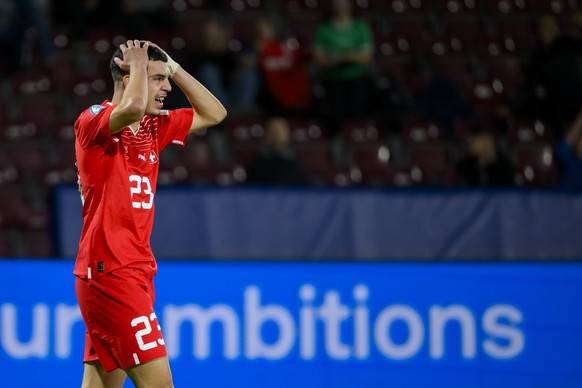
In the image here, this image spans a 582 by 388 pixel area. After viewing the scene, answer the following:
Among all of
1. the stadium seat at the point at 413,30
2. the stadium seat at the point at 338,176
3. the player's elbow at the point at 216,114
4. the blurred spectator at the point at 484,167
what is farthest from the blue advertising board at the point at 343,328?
the stadium seat at the point at 413,30

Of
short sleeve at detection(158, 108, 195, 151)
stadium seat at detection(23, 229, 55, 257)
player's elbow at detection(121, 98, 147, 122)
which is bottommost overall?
stadium seat at detection(23, 229, 55, 257)

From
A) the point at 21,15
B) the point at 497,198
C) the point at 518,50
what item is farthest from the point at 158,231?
the point at 518,50

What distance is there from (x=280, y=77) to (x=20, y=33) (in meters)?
2.70

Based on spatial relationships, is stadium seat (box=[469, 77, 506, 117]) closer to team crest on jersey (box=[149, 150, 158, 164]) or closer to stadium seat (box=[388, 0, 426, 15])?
stadium seat (box=[388, 0, 426, 15])

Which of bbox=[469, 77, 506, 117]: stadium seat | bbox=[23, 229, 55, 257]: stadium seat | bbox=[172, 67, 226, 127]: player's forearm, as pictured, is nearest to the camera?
bbox=[172, 67, 226, 127]: player's forearm

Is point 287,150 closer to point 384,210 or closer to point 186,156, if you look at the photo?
point 186,156

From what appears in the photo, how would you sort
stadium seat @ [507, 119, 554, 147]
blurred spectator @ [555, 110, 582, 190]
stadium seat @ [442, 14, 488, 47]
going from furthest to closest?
stadium seat @ [442, 14, 488, 47] < stadium seat @ [507, 119, 554, 147] < blurred spectator @ [555, 110, 582, 190]

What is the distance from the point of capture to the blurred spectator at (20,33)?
10883 mm

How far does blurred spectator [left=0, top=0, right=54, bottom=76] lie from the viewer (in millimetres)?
10883

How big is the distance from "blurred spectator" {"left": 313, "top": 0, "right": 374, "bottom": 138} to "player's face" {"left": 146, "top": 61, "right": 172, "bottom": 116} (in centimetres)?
581

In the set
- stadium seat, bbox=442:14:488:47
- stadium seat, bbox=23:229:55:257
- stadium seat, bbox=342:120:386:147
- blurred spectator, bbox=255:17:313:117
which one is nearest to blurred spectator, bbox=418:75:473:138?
stadium seat, bbox=342:120:386:147

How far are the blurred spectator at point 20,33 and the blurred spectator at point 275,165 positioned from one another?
318cm

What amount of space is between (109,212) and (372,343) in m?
2.33

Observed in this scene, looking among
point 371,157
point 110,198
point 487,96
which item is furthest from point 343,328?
point 487,96
